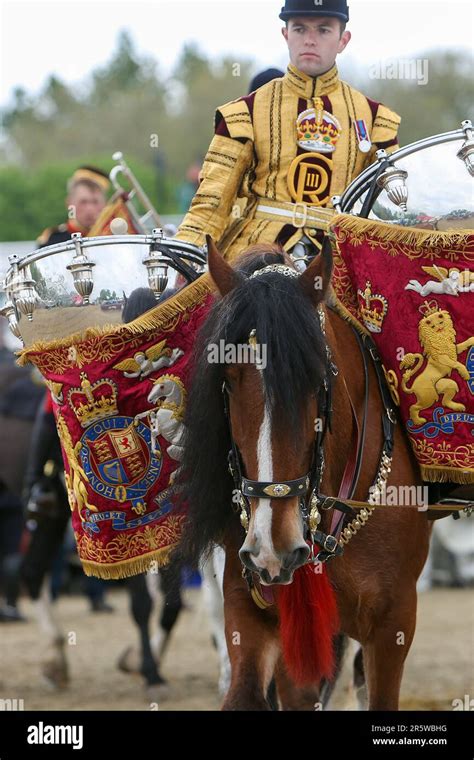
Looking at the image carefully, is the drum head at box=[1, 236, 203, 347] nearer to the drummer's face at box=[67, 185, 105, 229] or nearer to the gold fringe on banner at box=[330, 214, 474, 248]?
the gold fringe on banner at box=[330, 214, 474, 248]

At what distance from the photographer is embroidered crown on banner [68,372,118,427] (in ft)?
14.5

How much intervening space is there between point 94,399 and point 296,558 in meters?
1.18

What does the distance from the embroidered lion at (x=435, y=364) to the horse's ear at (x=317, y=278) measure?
0.59 meters

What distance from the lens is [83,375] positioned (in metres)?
4.43

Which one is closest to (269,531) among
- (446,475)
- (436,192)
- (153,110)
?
(446,475)

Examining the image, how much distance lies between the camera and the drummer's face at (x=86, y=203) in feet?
A: 28.9

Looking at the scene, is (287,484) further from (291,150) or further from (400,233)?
(291,150)

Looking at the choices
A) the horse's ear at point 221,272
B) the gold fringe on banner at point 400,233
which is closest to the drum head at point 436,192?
the gold fringe on banner at point 400,233

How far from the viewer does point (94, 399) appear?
4441 mm

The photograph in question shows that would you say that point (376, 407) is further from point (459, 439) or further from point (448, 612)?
point (448, 612)

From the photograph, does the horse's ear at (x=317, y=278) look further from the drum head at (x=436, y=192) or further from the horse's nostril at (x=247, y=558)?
the horse's nostril at (x=247, y=558)

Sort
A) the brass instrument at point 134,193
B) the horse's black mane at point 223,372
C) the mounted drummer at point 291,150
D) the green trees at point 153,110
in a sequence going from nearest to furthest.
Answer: the horse's black mane at point 223,372 < the mounted drummer at point 291,150 < the brass instrument at point 134,193 < the green trees at point 153,110

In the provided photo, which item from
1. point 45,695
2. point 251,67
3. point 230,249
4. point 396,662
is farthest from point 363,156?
point 251,67

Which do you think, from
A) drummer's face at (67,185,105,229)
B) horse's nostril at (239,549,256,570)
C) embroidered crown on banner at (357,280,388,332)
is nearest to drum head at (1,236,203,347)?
embroidered crown on banner at (357,280,388,332)
